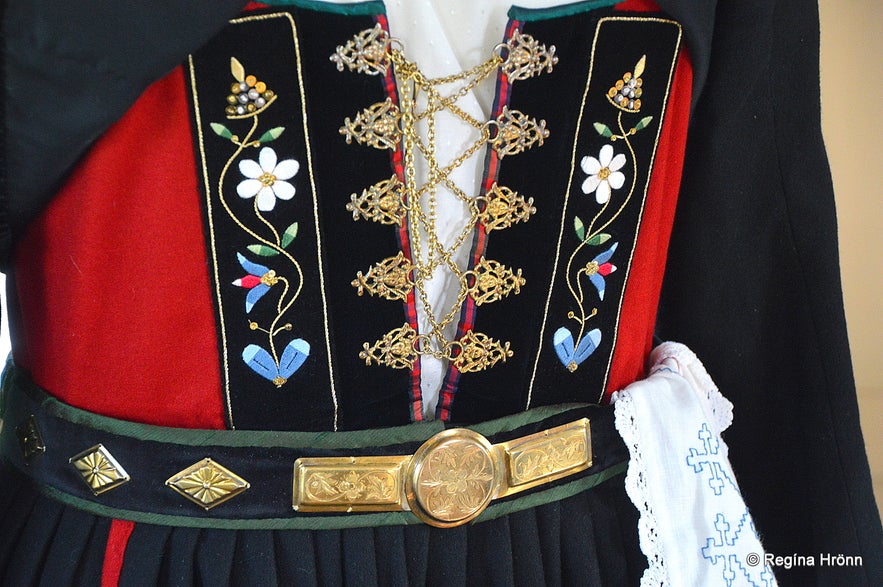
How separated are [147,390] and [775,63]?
613 millimetres

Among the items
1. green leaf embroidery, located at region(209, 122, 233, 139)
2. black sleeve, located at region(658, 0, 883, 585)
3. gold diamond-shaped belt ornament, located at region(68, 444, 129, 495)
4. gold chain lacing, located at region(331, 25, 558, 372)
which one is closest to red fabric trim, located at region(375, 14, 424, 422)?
gold chain lacing, located at region(331, 25, 558, 372)

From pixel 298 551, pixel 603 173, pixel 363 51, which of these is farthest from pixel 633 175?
pixel 298 551

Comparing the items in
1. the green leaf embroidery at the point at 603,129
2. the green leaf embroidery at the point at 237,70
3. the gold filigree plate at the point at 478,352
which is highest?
the green leaf embroidery at the point at 237,70

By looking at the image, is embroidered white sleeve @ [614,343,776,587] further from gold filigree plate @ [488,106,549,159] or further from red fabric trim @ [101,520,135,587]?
red fabric trim @ [101,520,135,587]

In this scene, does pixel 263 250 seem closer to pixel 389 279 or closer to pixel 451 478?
pixel 389 279

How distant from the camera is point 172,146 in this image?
Answer: 598 millimetres

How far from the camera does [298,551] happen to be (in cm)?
65

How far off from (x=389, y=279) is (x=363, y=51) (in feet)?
0.55

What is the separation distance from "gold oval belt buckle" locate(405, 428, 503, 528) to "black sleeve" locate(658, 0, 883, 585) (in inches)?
12.6

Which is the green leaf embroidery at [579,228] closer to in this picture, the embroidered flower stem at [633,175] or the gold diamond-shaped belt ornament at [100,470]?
the embroidered flower stem at [633,175]

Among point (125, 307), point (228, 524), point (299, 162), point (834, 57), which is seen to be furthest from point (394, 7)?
point (834, 57)

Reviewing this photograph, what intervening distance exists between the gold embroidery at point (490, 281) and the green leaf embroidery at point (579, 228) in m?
0.06

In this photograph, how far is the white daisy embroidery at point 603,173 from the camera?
2.31 ft

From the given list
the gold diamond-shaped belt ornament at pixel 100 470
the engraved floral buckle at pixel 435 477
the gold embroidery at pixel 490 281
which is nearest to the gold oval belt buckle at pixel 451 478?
the engraved floral buckle at pixel 435 477
